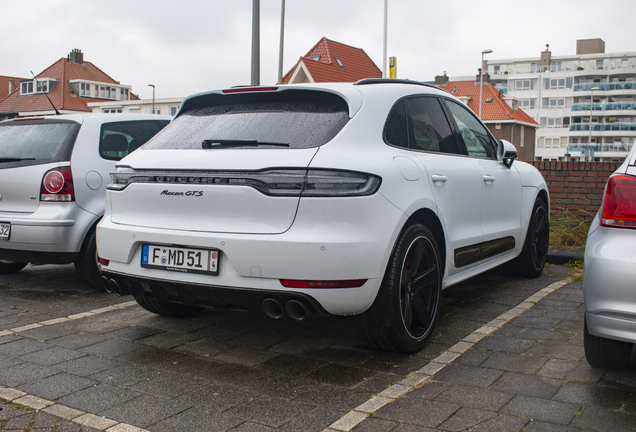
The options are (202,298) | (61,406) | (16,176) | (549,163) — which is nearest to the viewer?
(61,406)

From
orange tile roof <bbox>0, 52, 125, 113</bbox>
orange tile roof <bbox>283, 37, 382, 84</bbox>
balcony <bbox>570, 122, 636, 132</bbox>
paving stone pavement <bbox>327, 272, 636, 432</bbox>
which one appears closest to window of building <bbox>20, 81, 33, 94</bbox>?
orange tile roof <bbox>0, 52, 125, 113</bbox>

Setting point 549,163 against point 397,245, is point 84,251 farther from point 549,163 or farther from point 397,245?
point 549,163

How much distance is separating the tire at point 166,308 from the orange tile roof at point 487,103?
221ft

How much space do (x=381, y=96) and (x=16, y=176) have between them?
11.4 ft

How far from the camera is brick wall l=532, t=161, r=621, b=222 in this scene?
898cm

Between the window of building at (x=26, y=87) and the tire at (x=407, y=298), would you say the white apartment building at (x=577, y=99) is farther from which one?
the tire at (x=407, y=298)

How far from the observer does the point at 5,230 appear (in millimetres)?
5500

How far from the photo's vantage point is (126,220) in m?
3.88

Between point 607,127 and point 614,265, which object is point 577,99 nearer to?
point 607,127

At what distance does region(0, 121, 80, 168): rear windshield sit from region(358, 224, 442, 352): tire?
10.8 ft

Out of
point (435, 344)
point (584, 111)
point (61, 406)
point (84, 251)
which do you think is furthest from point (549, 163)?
point (584, 111)

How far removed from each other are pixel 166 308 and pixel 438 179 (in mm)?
2207

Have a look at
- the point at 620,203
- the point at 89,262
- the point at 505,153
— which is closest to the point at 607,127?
the point at 505,153

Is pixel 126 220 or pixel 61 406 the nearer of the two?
pixel 61 406
